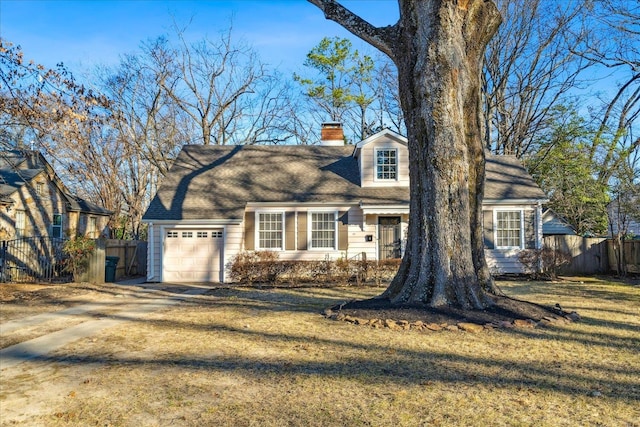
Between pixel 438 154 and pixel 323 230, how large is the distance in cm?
897

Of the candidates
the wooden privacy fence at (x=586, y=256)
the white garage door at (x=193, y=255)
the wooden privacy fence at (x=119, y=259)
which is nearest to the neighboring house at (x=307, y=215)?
the white garage door at (x=193, y=255)

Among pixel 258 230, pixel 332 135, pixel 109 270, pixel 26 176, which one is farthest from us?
pixel 332 135

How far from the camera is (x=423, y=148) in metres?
9.09

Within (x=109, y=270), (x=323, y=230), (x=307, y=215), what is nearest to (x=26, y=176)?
(x=109, y=270)

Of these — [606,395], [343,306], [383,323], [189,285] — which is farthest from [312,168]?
[606,395]

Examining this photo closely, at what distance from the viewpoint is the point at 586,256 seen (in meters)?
18.8

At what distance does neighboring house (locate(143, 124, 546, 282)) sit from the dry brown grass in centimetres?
835

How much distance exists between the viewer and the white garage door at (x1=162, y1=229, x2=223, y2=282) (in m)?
17.0

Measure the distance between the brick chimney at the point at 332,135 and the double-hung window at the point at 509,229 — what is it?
26.0 ft

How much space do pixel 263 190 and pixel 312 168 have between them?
8.54 feet

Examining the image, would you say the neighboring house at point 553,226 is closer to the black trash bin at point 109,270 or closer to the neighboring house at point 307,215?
the neighboring house at point 307,215

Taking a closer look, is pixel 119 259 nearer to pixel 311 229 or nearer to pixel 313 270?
pixel 311 229

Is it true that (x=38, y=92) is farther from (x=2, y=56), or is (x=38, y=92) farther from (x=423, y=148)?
(x=423, y=148)

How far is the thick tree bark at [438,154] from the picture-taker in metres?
8.80
